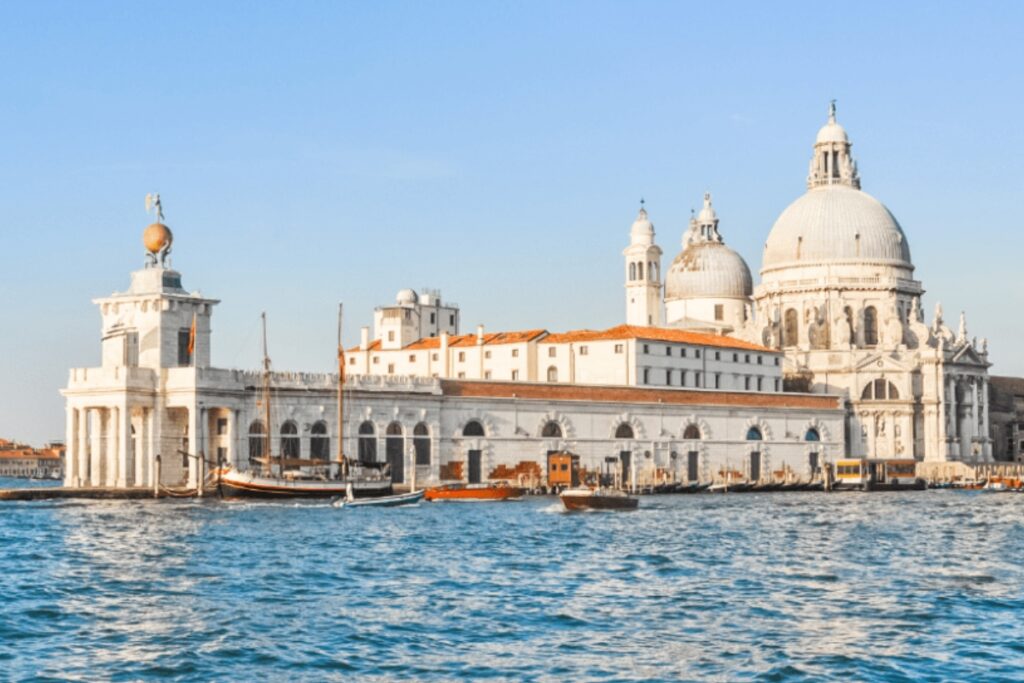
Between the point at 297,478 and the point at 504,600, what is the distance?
118 feet

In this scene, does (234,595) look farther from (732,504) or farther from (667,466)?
Answer: (667,466)

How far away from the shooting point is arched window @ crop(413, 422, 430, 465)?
78.4 metres

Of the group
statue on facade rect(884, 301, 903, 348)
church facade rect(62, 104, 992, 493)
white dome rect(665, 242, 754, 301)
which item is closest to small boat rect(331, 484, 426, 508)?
church facade rect(62, 104, 992, 493)

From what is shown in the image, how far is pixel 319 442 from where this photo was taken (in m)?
74.8

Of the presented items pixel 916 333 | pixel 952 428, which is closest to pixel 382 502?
pixel 952 428

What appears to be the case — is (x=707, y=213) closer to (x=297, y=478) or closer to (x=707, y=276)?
(x=707, y=276)

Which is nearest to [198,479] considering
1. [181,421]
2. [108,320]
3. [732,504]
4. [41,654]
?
[181,421]

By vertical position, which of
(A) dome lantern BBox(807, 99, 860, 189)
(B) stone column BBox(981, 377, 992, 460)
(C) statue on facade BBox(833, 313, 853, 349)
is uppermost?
(A) dome lantern BBox(807, 99, 860, 189)

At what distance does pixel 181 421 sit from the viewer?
239 feet

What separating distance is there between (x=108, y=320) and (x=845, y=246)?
55575 millimetres

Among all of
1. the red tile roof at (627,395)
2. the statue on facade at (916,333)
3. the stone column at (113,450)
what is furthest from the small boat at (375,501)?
the statue on facade at (916,333)

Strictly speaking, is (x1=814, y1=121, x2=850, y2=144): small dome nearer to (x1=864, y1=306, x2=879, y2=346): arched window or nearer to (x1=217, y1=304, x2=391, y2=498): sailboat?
(x1=864, y1=306, x2=879, y2=346): arched window

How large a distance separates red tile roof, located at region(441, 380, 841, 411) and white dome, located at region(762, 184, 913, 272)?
17.1 m

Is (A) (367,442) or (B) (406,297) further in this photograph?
(B) (406,297)
